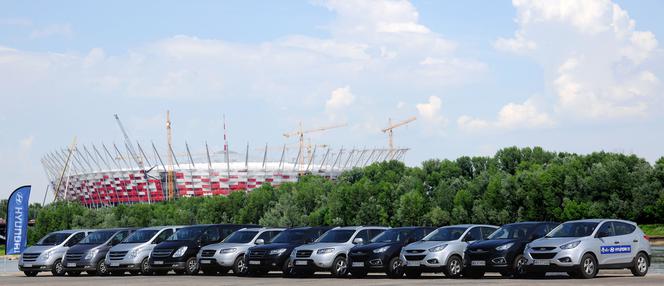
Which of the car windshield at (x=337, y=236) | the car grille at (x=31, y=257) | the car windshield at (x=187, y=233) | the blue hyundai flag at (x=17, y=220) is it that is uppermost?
the blue hyundai flag at (x=17, y=220)

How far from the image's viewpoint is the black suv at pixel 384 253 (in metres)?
29.5

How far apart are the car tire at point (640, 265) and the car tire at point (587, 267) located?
152 centimetres

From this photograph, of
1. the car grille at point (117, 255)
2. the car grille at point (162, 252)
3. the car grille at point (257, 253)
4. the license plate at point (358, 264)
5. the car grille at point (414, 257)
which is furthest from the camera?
the car grille at point (117, 255)

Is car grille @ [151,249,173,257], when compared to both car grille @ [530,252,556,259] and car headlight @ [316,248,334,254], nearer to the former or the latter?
car headlight @ [316,248,334,254]

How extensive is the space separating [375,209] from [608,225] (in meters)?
73.7

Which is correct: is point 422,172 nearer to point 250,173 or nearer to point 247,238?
point 247,238

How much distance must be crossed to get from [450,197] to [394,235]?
217ft

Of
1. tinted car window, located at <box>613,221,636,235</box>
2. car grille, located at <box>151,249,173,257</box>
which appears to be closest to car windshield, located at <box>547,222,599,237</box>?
tinted car window, located at <box>613,221,636,235</box>

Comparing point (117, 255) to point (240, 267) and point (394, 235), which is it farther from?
point (394, 235)

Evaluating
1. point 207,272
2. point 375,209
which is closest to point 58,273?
point 207,272

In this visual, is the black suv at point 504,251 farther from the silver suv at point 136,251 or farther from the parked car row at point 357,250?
the silver suv at point 136,251

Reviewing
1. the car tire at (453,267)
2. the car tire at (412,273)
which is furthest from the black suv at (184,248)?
the car tire at (453,267)

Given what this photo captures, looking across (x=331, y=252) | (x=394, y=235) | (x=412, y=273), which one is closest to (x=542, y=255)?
(x=412, y=273)

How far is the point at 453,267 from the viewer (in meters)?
28.3
